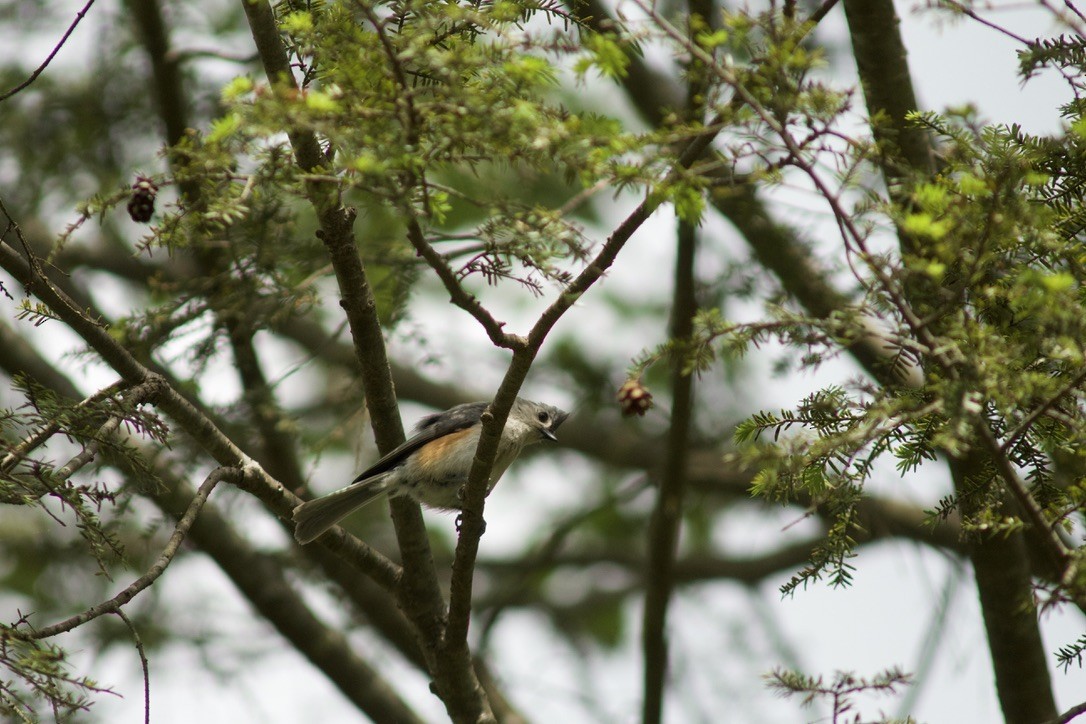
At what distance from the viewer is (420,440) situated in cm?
558

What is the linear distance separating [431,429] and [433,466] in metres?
0.46

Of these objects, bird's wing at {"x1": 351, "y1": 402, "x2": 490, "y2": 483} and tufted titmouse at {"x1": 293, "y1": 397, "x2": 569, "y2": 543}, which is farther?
bird's wing at {"x1": 351, "y1": 402, "x2": 490, "y2": 483}

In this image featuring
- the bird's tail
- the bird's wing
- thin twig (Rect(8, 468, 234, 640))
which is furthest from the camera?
the bird's wing

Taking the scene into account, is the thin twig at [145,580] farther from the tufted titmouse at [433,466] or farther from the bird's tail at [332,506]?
the tufted titmouse at [433,466]

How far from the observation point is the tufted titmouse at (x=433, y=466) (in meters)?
5.04

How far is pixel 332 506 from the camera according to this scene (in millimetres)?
5141

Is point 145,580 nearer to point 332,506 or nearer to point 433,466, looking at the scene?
point 332,506

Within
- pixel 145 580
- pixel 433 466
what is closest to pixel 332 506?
pixel 433 466

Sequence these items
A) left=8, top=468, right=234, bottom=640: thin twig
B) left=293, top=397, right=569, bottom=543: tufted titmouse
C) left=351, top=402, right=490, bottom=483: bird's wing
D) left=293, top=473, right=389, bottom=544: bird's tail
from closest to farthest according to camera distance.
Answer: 1. left=8, top=468, right=234, bottom=640: thin twig
2. left=293, top=473, right=389, bottom=544: bird's tail
3. left=293, top=397, right=569, bottom=543: tufted titmouse
4. left=351, top=402, right=490, bottom=483: bird's wing

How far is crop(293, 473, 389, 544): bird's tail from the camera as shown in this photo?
486 cm

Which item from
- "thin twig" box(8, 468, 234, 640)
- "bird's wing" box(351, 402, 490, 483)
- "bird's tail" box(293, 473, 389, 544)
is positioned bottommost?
"thin twig" box(8, 468, 234, 640)

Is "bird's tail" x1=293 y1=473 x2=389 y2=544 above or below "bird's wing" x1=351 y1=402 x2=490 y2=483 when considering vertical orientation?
Result: below

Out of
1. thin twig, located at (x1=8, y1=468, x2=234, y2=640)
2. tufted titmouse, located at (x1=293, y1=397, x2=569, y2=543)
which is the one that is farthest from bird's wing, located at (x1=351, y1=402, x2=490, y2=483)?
thin twig, located at (x1=8, y1=468, x2=234, y2=640)

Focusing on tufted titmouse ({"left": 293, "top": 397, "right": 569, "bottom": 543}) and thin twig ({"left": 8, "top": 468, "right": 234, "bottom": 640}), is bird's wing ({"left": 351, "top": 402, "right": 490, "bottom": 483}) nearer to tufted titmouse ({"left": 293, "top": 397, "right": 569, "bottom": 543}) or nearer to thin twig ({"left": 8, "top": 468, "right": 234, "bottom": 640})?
tufted titmouse ({"left": 293, "top": 397, "right": 569, "bottom": 543})
